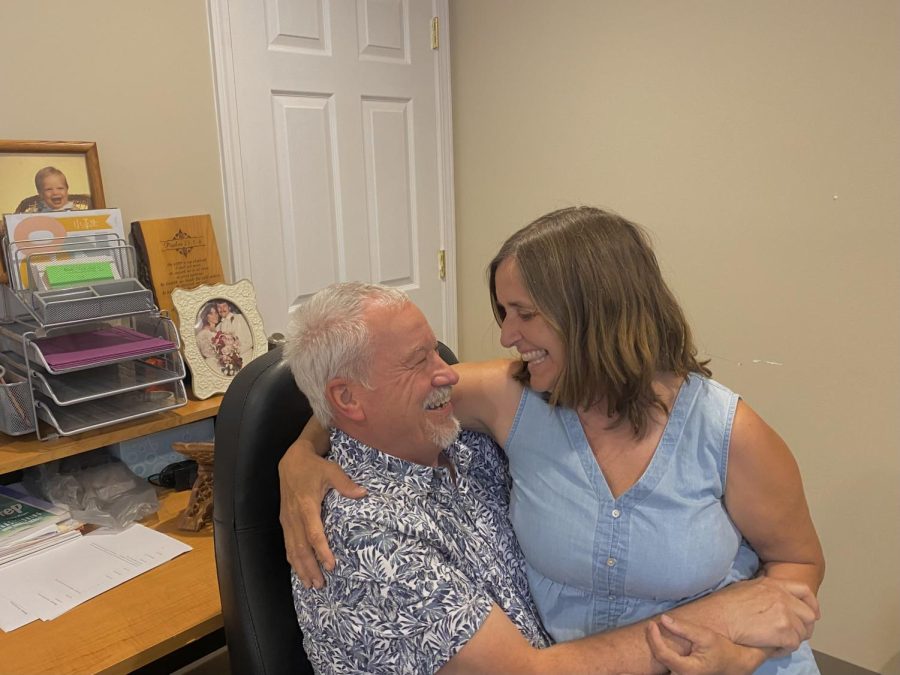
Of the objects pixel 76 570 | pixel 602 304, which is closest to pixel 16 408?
pixel 76 570

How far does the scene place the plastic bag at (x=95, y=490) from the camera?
1555 mm

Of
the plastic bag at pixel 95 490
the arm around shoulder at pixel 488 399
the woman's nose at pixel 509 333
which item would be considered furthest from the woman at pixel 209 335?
the woman's nose at pixel 509 333

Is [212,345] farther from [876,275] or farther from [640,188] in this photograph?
[876,275]

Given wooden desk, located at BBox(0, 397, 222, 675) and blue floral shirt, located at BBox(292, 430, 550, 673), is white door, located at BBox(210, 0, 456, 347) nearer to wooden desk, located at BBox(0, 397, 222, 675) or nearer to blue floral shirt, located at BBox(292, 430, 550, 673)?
wooden desk, located at BBox(0, 397, 222, 675)

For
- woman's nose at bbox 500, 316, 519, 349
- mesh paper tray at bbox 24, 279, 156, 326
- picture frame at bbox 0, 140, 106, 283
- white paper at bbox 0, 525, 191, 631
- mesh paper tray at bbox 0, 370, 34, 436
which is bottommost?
white paper at bbox 0, 525, 191, 631

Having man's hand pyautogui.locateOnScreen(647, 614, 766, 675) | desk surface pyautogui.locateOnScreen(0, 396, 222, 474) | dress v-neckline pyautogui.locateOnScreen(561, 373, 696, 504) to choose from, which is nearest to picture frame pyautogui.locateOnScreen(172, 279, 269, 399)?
desk surface pyautogui.locateOnScreen(0, 396, 222, 474)

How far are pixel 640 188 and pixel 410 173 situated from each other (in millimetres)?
821

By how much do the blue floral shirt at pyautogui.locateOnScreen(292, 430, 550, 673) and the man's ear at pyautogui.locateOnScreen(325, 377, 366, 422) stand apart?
45 millimetres

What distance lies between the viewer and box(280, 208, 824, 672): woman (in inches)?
44.1

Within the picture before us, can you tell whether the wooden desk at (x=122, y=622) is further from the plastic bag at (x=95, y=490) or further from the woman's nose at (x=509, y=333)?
the woman's nose at (x=509, y=333)

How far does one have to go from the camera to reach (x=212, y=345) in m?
1.77

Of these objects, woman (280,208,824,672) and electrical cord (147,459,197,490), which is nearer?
woman (280,208,824,672)

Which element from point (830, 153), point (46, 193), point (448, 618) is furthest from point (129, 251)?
point (830, 153)

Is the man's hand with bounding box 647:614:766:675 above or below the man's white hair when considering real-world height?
below
